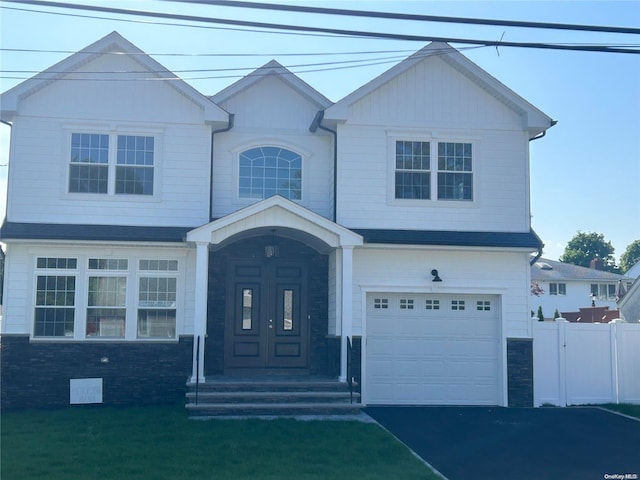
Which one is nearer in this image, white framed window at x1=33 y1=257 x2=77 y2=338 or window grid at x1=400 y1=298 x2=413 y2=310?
white framed window at x1=33 y1=257 x2=77 y2=338

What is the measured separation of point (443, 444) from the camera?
10.6m

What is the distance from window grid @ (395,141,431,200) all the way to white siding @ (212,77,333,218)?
150 cm

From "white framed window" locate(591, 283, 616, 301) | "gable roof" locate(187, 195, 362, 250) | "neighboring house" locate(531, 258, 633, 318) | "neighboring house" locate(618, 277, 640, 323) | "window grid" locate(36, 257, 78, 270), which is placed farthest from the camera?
"white framed window" locate(591, 283, 616, 301)

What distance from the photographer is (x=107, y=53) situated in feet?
46.8

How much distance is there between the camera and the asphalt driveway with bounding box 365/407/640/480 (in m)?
9.20

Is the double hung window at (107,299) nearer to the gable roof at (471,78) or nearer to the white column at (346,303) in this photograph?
the white column at (346,303)

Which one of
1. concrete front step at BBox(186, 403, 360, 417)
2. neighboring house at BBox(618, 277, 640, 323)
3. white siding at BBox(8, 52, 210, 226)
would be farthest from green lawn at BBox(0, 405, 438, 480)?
neighboring house at BBox(618, 277, 640, 323)

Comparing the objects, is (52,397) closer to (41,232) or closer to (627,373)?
(41,232)

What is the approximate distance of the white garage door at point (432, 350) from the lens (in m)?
14.3

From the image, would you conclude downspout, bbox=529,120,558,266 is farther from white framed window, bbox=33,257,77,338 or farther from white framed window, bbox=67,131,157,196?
white framed window, bbox=33,257,77,338

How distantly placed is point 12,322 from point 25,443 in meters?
3.90

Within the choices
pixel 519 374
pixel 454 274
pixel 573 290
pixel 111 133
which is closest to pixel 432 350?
pixel 454 274

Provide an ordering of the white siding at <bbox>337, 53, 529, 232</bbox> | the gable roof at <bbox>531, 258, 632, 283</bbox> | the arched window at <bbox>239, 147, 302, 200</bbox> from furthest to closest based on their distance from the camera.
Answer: the gable roof at <bbox>531, 258, 632, 283</bbox>
the arched window at <bbox>239, 147, 302, 200</bbox>
the white siding at <bbox>337, 53, 529, 232</bbox>

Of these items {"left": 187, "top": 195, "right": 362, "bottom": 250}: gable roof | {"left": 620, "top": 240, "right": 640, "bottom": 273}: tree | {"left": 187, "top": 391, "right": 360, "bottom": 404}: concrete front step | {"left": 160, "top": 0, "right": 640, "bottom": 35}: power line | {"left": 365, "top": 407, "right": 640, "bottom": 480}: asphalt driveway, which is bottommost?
{"left": 365, "top": 407, "right": 640, "bottom": 480}: asphalt driveway
